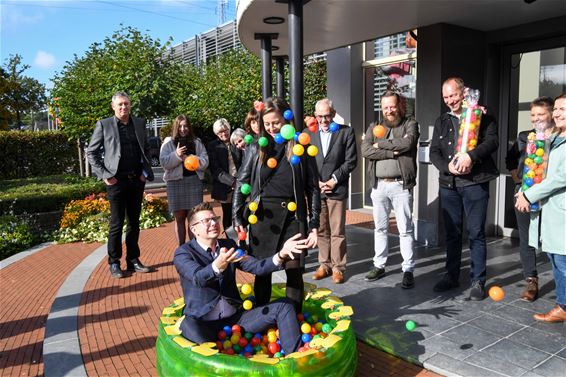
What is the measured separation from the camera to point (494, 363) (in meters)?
3.52

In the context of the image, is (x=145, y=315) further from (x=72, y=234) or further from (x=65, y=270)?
(x=72, y=234)

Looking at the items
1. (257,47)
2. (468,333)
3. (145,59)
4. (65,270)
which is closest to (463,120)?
(468,333)

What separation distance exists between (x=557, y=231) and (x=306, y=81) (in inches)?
495

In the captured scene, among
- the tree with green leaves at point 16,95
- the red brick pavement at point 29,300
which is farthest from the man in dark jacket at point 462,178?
the tree with green leaves at point 16,95

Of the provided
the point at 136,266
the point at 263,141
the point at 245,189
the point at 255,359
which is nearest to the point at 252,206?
the point at 245,189

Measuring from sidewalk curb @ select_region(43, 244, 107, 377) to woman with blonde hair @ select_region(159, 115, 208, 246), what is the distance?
1578 millimetres

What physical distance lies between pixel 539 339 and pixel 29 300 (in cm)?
550

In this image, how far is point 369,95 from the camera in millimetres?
10461

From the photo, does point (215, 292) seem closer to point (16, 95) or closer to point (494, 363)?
point (494, 363)

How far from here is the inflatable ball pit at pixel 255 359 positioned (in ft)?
9.55

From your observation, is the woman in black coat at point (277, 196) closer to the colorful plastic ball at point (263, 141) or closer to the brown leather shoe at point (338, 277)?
the colorful plastic ball at point (263, 141)

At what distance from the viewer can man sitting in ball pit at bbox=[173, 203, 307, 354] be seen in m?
3.38

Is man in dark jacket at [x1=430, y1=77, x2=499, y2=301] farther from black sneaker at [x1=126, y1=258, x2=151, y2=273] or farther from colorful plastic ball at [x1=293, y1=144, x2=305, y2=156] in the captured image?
black sneaker at [x1=126, y1=258, x2=151, y2=273]

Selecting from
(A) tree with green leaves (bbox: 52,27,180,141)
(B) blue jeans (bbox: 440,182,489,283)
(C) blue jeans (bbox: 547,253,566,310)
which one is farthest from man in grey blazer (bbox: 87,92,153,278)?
(A) tree with green leaves (bbox: 52,27,180,141)
